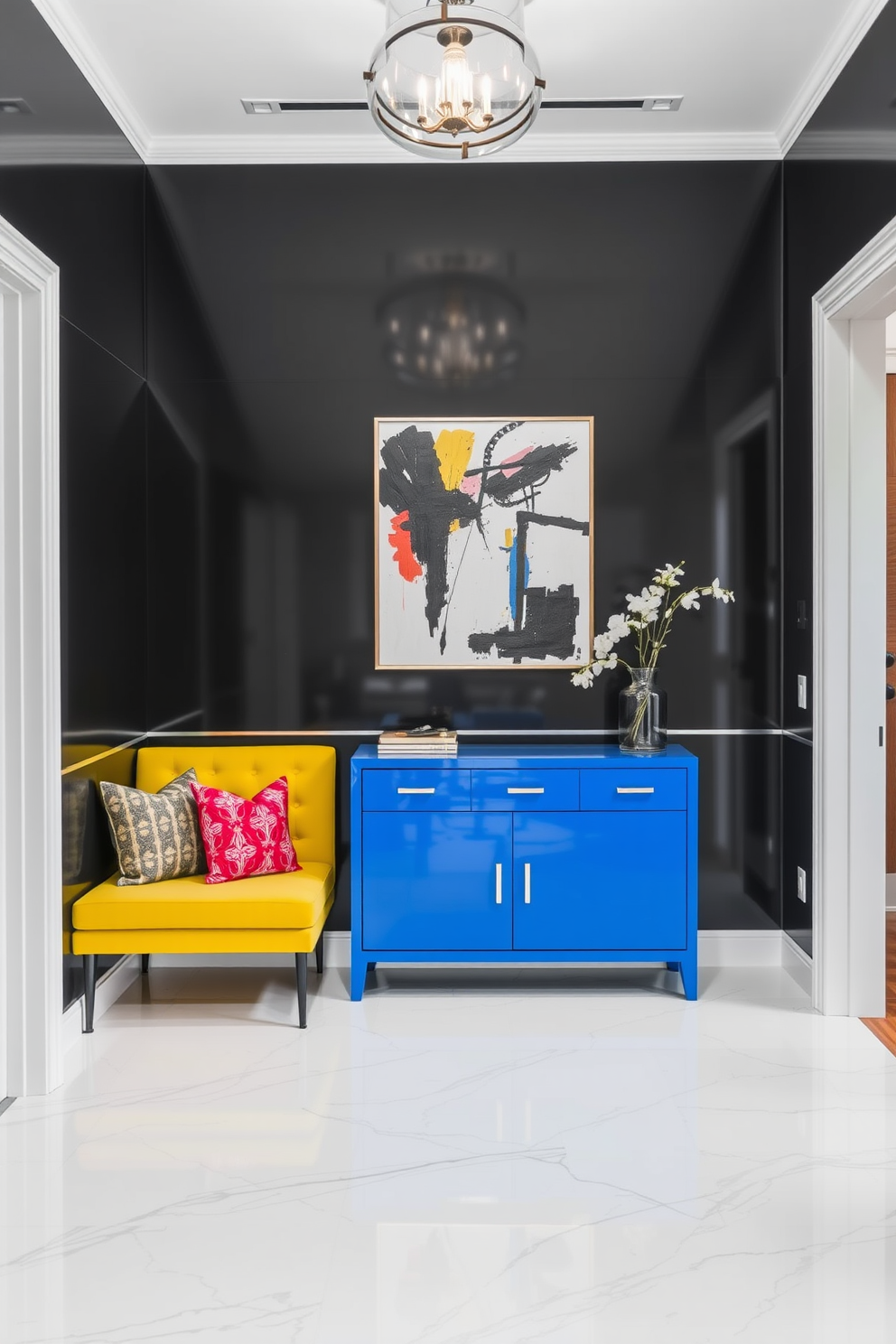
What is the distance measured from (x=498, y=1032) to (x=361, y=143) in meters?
3.28

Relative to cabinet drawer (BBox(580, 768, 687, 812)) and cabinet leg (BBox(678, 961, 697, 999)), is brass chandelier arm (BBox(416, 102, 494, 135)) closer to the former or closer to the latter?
cabinet drawer (BBox(580, 768, 687, 812))

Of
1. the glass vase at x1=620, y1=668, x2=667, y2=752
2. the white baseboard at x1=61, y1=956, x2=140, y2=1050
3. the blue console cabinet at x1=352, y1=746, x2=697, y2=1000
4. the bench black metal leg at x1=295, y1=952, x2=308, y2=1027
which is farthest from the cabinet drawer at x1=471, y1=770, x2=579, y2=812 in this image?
the white baseboard at x1=61, y1=956, x2=140, y2=1050

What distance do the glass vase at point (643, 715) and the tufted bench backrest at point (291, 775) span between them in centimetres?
113

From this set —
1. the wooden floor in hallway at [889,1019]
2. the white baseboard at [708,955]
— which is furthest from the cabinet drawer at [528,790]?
the wooden floor in hallway at [889,1019]

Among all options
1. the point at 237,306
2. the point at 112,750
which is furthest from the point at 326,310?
the point at 112,750

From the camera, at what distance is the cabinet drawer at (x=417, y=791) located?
Result: 349 centimetres

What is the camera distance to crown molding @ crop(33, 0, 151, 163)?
2971 mm

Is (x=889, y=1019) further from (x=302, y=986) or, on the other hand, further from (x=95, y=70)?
(x=95, y=70)

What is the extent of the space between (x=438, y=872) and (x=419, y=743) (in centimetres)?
47

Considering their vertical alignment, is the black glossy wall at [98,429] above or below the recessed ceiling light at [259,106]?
below

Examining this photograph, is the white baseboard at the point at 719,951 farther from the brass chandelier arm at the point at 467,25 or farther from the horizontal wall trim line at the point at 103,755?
the brass chandelier arm at the point at 467,25

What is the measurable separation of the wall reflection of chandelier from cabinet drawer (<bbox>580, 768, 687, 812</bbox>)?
5.29 feet

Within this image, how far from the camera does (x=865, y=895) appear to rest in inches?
133

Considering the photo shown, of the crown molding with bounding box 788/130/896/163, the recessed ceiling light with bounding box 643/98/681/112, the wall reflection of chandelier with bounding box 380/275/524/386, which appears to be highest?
the recessed ceiling light with bounding box 643/98/681/112
